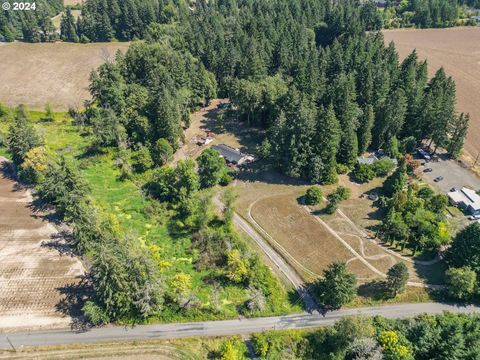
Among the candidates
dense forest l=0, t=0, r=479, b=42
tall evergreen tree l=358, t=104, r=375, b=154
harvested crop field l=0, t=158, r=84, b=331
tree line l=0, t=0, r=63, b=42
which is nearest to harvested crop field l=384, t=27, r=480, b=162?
dense forest l=0, t=0, r=479, b=42

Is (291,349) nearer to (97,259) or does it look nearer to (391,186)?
(97,259)

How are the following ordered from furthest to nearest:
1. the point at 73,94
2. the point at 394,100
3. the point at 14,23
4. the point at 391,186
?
the point at 14,23 → the point at 73,94 → the point at 394,100 → the point at 391,186

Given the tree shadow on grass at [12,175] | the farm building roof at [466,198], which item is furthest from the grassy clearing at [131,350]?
the farm building roof at [466,198]

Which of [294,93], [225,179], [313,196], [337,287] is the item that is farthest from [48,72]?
[337,287]

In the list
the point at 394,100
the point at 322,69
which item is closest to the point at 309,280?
the point at 394,100

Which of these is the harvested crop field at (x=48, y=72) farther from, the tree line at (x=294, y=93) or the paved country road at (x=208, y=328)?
the paved country road at (x=208, y=328)

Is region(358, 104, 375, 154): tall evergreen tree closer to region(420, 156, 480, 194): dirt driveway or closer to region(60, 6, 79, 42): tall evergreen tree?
region(420, 156, 480, 194): dirt driveway
